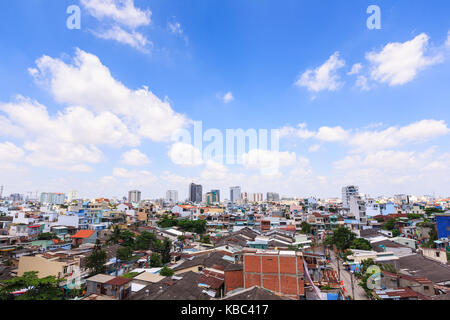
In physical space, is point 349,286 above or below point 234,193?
below

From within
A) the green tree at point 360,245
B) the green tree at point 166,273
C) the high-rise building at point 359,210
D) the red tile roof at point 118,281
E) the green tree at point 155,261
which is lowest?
the green tree at point 155,261

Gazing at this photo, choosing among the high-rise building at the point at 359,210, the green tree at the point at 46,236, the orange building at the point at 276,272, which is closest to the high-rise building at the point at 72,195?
the green tree at the point at 46,236

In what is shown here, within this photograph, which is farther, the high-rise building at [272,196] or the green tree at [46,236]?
the high-rise building at [272,196]

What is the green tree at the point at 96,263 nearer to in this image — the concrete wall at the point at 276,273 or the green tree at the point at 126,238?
the green tree at the point at 126,238

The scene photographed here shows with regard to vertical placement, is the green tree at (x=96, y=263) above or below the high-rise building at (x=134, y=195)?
below

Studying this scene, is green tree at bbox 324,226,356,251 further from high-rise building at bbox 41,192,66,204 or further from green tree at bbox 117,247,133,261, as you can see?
high-rise building at bbox 41,192,66,204

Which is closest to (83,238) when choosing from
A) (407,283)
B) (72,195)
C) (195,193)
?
(407,283)

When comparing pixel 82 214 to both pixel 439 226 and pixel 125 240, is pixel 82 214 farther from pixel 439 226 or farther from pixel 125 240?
pixel 439 226

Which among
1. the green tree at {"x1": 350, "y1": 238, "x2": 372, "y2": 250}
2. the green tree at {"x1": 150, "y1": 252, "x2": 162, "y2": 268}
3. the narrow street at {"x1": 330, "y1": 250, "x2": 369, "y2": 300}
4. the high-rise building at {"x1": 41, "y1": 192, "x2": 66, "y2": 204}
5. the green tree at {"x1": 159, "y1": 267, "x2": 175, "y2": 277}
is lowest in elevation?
the narrow street at {"x1": 330, "y1": 250, "x2": 369, "y2": 300}

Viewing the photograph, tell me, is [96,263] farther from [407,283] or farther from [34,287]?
[407,283]

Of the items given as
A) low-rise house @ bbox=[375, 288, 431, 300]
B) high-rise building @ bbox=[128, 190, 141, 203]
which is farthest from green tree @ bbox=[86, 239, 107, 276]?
high-rise building @ bbox=[128, 190, 141, 203]
